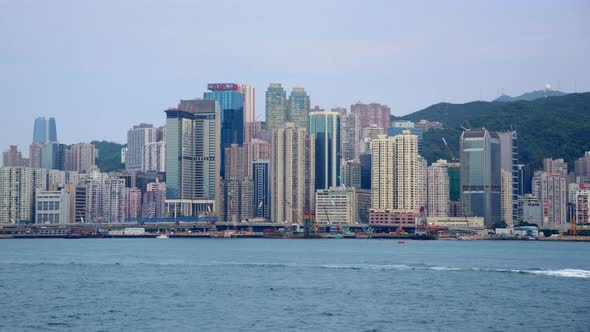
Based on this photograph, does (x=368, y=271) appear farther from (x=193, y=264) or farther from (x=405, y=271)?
(x=193, y=264)

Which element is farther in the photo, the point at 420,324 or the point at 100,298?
the point at 100,298

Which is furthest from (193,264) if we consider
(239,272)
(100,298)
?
(100,298)

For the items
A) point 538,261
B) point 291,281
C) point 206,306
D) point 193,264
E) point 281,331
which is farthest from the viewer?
point 538,261

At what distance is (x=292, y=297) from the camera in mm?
58344

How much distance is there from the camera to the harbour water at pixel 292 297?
158 ft

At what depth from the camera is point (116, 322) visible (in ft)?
159

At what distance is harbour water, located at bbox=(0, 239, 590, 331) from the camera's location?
48.2 meters

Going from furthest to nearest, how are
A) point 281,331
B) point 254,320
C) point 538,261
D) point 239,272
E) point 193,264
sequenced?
point 538,261
point 193,264
point 239,272
point 254,320
point 281,331

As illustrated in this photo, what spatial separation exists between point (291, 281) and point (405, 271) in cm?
1203

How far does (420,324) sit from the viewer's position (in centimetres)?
4788

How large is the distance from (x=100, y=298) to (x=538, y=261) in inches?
1993

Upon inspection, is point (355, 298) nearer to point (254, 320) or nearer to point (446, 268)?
point (254, 320)

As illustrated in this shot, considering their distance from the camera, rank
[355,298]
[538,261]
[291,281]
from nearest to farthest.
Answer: [355,298] → [291,281] → [538,261]

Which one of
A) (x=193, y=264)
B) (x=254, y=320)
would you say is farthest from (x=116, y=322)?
(x=193, y=264)
